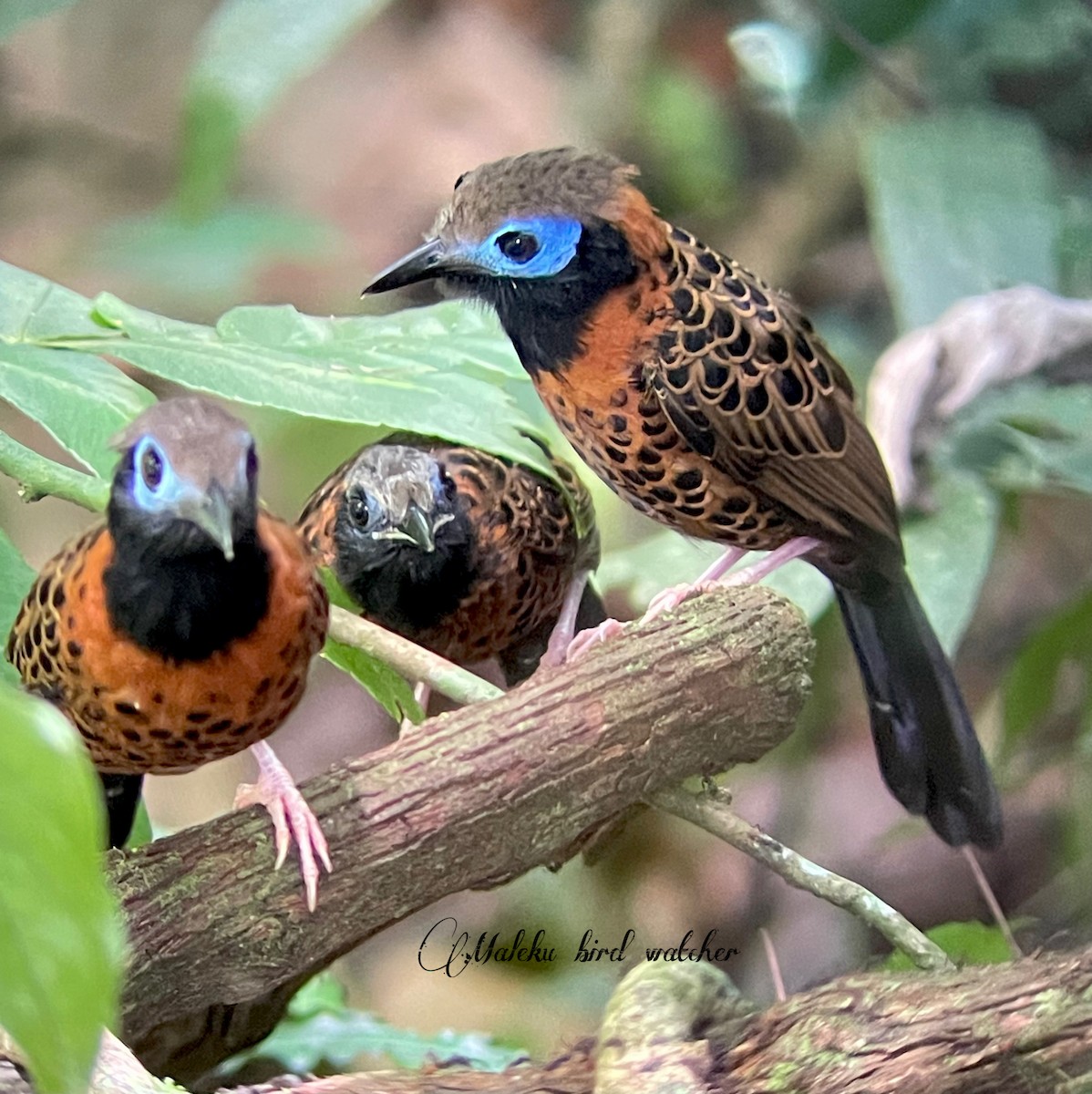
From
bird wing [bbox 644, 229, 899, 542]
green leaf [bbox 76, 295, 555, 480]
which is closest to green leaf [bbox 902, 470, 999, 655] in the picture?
bird wing [bbox 644, 229, 899, 542]

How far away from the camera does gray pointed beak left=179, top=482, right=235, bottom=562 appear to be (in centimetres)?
79

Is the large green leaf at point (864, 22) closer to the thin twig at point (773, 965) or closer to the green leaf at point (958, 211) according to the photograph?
the green leaf at point (958, 211)

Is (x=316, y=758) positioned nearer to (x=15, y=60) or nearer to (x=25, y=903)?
(x=25, y=903)

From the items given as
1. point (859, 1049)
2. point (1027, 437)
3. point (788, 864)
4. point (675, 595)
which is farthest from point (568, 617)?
point (1027, 437)

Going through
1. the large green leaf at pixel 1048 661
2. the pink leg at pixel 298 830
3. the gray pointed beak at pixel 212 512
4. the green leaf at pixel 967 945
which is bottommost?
the large green leaf at pixel 1048 661

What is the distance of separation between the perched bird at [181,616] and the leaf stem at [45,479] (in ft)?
0.14

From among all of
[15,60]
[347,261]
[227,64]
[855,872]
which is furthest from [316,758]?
[15,60]

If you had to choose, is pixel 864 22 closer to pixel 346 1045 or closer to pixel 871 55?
pixel 871 55

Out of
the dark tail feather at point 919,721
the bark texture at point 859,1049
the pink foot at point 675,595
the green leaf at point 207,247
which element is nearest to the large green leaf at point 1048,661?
the dark tail feather at point 919,721

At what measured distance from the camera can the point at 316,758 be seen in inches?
66.6

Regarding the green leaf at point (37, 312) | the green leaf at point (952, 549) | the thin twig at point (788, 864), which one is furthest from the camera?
the green leaf at point (952, 549)

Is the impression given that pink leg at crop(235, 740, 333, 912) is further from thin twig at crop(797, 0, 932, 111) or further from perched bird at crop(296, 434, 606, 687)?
thin twig at crop(797, 0, 932, 111)

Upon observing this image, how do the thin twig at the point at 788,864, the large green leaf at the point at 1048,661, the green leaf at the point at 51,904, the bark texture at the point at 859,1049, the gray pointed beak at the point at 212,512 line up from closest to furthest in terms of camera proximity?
the green leaf at the point at 51,904, the gray pointed beak at the point at 212,512, the bark texture at the point at 859,1049, the thin twig at the point at 788,864, the large green leaf at the point at 1048,661

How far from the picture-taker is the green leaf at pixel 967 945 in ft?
3.43
